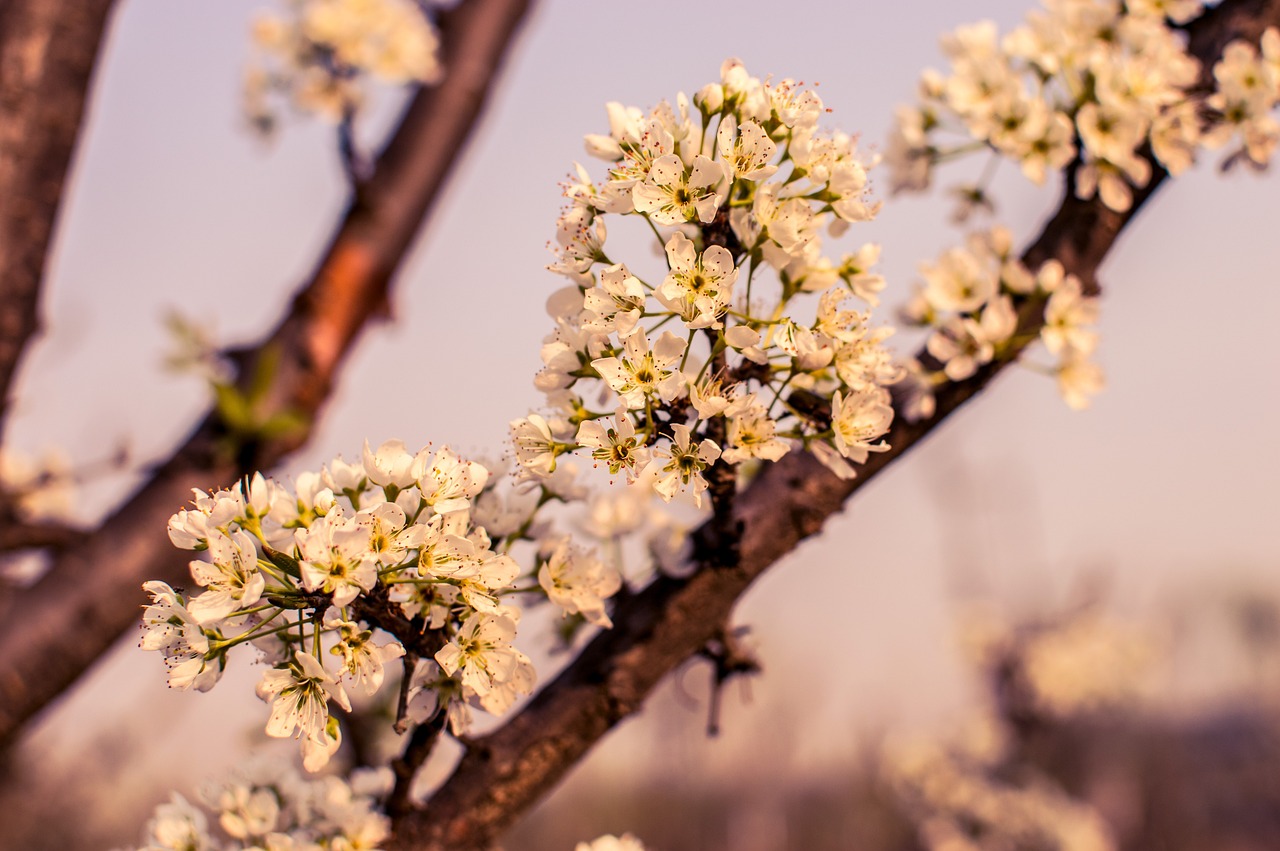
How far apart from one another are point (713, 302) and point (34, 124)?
215 centimetres

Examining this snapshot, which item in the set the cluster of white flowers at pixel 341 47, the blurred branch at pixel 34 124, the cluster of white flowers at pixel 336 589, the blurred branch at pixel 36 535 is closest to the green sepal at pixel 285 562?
the cluster of white flowers at pixel 336 589

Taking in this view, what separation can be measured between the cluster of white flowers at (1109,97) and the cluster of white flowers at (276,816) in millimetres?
1674

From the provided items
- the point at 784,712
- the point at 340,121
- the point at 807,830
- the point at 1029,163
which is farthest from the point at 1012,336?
the point at 807,830

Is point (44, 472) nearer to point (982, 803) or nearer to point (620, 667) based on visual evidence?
point (620, 667)

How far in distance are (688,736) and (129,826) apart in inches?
314

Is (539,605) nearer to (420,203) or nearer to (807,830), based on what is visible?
(420,203)

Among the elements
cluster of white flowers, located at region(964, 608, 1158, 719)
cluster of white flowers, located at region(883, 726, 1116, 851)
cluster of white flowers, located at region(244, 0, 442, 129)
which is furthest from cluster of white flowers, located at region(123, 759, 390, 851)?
cluster of white flowers, located at region(964, 608, 1158, 719)

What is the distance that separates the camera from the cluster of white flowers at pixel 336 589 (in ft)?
3.93

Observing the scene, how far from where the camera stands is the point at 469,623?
1267mm

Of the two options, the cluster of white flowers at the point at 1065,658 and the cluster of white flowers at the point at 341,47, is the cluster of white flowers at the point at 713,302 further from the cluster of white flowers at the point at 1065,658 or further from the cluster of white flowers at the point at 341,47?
the cluster of white flowers at the point at 1065,658

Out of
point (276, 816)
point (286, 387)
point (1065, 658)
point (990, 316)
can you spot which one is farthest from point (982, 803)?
point (276, 816)

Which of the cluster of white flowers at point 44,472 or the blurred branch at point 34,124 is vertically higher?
the blurred branch at point 34,124

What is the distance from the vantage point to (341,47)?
15.1 ft

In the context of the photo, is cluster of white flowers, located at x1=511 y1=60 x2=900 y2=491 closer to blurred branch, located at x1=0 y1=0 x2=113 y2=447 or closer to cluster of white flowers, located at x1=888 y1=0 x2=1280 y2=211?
cluster of white flowers, located at x1=888 y1=0 x2=1280 y2=211
